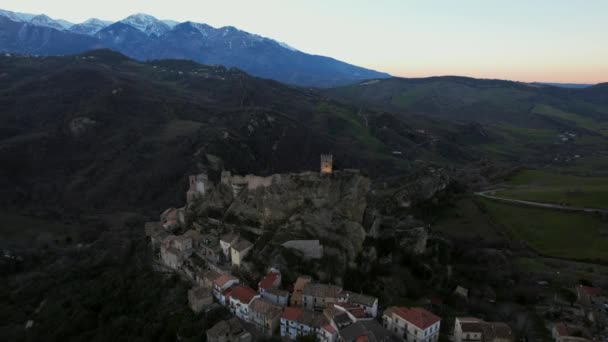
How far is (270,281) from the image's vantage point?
4638 cm

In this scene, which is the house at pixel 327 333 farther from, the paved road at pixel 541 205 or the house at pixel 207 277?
the paved road at pixel 541 205

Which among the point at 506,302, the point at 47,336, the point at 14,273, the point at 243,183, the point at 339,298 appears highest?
the point at 243,183

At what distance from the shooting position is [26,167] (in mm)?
144750

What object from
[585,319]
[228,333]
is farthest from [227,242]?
[585,319]

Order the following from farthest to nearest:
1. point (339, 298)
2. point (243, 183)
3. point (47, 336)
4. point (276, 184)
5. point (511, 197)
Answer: point (511, 197)
point (243, 183)
point (276, 184)
point (47, 336)
point (339, 298)

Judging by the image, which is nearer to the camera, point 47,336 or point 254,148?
point 47,336

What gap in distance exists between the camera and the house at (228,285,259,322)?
43.6m

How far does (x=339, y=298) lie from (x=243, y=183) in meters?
25.5

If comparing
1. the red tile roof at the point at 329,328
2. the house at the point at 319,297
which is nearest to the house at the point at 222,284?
the house at the point at 319,297

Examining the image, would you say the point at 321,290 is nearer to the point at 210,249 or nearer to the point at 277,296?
the point at 277,296

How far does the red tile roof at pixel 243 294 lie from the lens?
43.7m

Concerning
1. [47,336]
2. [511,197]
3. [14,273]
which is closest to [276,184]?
[47,336]

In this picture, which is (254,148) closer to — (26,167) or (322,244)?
(26,167)

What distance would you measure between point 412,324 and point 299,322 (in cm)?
1083
